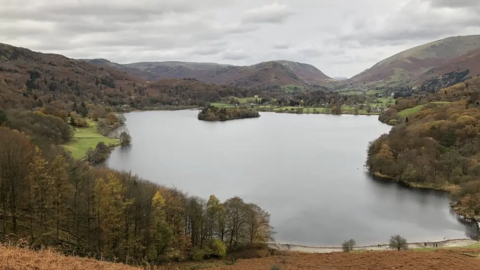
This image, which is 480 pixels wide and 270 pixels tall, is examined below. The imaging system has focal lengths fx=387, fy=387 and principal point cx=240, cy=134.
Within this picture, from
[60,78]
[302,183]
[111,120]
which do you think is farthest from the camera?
[60,78]

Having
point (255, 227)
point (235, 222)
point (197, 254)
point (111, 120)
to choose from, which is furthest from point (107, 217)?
point (111, 120)

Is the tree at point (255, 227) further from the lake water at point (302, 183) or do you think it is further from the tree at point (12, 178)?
the tree at point (12, 178)

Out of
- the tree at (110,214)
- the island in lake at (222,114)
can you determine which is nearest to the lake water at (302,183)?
the tree at (110,214)

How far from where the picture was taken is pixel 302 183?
4028 cm

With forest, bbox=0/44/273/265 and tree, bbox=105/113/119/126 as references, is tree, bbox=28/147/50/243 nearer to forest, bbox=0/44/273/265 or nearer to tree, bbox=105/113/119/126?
forest, bbox=0/44/273/265

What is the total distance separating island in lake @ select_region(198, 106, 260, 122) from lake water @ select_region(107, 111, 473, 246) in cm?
3209

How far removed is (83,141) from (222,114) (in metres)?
56.4

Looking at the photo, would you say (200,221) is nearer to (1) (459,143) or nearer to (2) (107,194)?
(2) (107,194)

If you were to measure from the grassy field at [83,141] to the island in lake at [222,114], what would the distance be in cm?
3970

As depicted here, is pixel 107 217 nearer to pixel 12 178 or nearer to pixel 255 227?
pixel 12 178

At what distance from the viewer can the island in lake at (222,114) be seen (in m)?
106

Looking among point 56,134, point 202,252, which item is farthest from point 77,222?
point 56,134

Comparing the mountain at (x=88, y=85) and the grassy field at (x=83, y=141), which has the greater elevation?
the mountain at (x=88, y=85)

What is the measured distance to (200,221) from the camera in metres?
21.9
